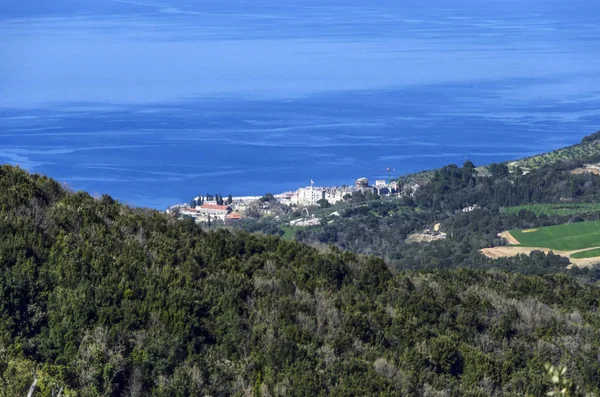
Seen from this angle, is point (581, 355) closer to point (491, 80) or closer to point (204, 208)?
point (204, 208)

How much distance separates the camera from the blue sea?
54500mm

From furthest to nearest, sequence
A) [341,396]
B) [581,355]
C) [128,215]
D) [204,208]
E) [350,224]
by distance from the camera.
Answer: [204,208] → [350,224] → [128,215] → [581,355] → [341,396]

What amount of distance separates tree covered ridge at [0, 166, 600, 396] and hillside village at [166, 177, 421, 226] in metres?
25.7

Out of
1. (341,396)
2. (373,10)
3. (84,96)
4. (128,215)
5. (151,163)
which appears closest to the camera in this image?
(341,396)

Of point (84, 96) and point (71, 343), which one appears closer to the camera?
point (71, 343)

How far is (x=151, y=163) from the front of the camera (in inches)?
2157

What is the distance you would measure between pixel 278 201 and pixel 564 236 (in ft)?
49.6

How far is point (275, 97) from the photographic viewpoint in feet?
241

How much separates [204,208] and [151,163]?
15012 millimetres

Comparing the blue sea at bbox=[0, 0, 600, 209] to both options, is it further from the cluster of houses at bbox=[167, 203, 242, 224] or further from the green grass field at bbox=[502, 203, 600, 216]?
the green grass field at bbox=[502, 203, 600, 216]

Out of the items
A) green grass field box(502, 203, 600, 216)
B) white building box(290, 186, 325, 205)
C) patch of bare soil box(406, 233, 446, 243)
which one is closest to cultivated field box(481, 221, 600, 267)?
patch of bare soil box(406, 233, 446, 243)

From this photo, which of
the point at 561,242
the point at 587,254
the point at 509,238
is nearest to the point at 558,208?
the point at 509,238

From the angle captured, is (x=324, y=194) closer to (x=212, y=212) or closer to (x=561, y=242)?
(x=212, y=212)

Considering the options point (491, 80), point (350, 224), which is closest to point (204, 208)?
point (350, 224)
